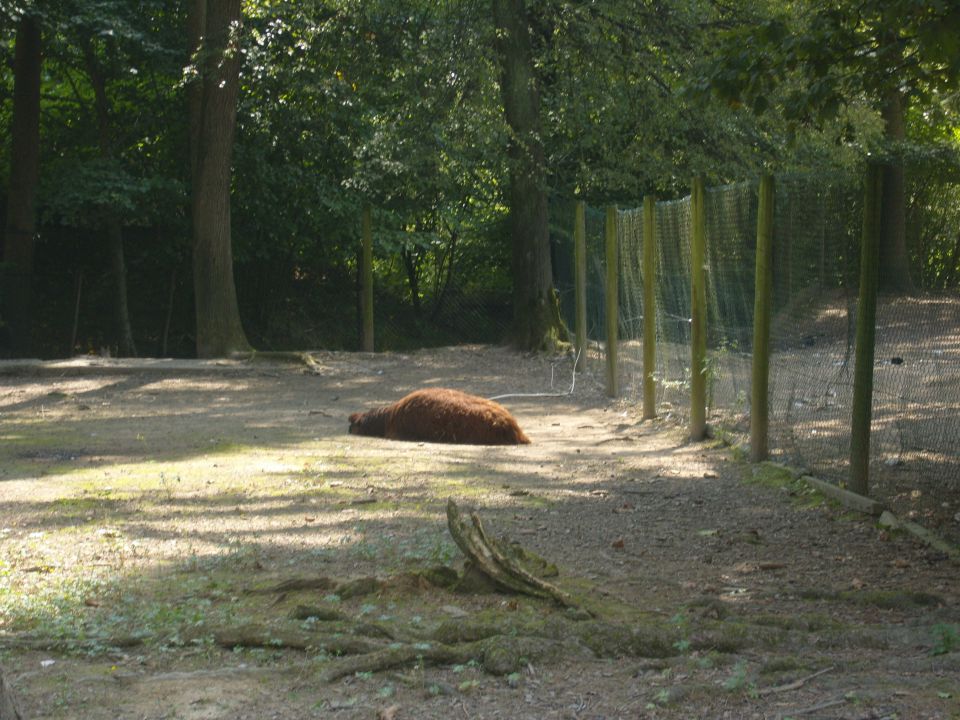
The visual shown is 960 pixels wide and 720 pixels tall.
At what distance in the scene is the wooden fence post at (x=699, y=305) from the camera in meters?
9.61

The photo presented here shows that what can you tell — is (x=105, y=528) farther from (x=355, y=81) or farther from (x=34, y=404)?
(x=355, y=81)

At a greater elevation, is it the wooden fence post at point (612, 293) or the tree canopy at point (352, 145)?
the tree canopy at point (352, 145)

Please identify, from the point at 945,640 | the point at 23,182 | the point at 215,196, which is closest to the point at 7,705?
the point at 945,640

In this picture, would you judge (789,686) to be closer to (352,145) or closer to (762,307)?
(762,307)

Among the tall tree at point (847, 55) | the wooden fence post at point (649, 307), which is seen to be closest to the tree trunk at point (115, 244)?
the wooden fence post at point (649, 307)

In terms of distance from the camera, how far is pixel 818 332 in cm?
761

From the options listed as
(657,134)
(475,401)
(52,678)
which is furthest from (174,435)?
(657,134)

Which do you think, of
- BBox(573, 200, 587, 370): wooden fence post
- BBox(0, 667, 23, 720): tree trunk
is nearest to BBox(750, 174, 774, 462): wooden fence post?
BBox(0, 667, 23, 720): tree trunk

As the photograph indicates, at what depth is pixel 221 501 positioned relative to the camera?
7.35 m

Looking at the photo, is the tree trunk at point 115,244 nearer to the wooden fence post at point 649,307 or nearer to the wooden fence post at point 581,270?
the wooden fence post at point 581,270

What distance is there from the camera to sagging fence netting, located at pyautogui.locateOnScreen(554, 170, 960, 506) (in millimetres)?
6344

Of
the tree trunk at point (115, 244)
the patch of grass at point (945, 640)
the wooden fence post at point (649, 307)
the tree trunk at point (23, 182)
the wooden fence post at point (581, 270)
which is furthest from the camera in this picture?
the tree trunk at point (115, 244)

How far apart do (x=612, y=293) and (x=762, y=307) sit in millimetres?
4614

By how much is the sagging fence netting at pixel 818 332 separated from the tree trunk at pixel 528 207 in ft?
21.6
